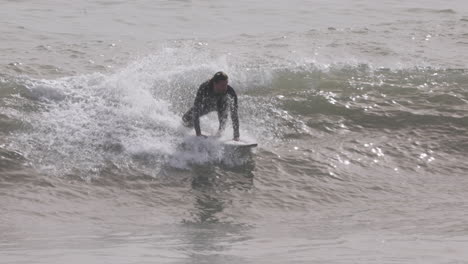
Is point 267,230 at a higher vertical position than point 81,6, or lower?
lower

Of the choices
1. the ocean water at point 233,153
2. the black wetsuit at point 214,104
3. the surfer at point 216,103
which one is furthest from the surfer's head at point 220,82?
the ocean water at point 233,153

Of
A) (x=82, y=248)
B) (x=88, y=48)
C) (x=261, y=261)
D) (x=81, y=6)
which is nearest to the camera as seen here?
(x=261, y=261)

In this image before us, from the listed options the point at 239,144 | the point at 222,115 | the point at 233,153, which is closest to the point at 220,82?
the point at 222,115

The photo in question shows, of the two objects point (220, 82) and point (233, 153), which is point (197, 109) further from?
point (233, 153)

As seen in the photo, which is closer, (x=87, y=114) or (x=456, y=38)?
(x=87, y=114)

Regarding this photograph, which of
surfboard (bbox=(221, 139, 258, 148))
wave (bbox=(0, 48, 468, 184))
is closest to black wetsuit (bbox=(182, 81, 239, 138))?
surfboard (bbox=(221, 139, 258, 148))

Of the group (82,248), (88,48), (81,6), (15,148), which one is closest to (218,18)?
(81,6)

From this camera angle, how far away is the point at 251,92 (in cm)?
1489

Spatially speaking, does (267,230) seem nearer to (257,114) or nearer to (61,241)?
(61,241)

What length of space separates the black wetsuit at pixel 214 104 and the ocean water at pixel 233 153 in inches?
14.1

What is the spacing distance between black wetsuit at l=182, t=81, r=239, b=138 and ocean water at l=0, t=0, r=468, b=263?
1.18 ft

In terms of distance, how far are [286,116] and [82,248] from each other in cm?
686

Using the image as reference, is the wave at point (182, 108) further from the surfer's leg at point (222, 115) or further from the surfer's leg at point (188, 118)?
the surfer's leg at point (222, 115)

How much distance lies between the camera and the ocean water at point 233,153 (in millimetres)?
8266
